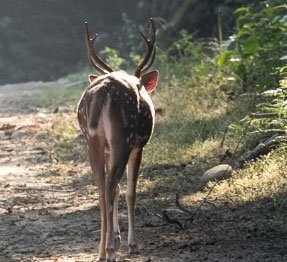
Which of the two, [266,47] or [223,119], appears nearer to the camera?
[266,47]

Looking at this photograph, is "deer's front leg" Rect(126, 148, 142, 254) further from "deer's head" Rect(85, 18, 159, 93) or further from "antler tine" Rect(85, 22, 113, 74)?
"antler tine" Rect(85, 22, 113, 74)

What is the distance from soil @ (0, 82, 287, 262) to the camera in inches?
234

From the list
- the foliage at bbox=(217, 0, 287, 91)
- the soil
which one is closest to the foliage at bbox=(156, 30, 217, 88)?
the foliage at bbox=(217, 0, 287, 91)

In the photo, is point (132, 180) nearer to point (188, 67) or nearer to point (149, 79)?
point (149, 79)

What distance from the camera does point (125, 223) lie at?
701 cm

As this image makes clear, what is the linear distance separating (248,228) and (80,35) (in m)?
33.2

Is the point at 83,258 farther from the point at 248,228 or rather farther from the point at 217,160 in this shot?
the point at 217,160

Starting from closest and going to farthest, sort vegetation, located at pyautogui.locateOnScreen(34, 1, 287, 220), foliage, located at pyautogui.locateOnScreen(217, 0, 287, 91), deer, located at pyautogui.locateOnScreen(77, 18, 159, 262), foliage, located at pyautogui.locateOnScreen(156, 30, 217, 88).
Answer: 1. deer, located at pyautogui.locateOnScreen(77, 18, 159, 262)
2. vegetation, located at pyautogui.locateOnScreen(34, 1, 287, 220)
3. foliage, located at pyautogui.locateOnScreen(217, 0, 287, 91)
4. foliage, located at pyautogui.locateOnScreen(156, 30, 217, 88)

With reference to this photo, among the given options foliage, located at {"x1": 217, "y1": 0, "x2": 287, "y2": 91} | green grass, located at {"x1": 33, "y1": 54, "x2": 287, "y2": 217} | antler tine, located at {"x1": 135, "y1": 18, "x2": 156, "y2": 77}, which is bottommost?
green grass, located at {"x1": 33, "y1": 54, "x2": 287, "y2": 217}

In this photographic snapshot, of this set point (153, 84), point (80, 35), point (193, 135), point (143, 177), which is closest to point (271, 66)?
point (193, 135)

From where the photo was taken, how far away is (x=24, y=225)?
A: 23.5 feet

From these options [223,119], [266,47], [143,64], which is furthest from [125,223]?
[223,119]

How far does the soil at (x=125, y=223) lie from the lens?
5934mm

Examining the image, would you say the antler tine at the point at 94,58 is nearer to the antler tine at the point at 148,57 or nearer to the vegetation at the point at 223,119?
the antler tine at the point at 148,57
